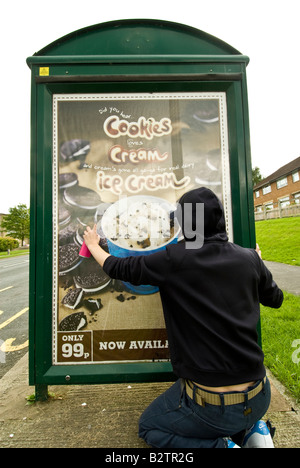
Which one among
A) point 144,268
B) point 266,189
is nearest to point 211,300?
point 144,268

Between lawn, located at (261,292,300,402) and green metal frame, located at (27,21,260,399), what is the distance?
1.35m

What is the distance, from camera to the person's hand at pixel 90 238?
7.27 feet

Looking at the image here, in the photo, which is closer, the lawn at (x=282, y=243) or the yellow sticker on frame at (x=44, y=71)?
the yellow sticker on frame at (x=44, y=71)

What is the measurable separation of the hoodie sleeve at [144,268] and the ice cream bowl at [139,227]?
1.92 feet

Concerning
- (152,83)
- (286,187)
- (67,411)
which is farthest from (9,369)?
(286,187)

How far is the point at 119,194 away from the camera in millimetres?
2398

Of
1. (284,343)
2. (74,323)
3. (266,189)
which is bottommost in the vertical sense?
(284,343)

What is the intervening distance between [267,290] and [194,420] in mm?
911

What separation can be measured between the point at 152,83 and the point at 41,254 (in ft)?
5.67

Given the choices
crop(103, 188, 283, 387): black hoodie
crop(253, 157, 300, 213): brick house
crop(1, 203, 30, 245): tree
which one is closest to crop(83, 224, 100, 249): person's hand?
crop(103, 188, 283, 387): black hoodie

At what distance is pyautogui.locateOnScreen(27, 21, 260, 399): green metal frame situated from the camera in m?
2.33

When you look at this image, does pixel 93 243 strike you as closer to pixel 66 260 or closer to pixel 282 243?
pixel 66 260
